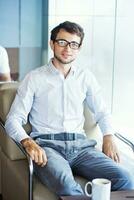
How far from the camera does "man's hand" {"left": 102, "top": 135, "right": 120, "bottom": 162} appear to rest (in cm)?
223

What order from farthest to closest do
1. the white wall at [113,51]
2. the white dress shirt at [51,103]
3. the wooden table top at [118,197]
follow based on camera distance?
the white wall at [113,51]
the white dress shirt at [51,103]
the wooden table top at [118,197]

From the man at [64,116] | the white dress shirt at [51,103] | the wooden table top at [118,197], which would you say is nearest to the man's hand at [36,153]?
the man at [64,116]

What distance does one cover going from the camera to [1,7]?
422 centimetres

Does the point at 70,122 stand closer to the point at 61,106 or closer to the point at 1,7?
the point at 61,106

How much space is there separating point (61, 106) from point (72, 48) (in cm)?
34

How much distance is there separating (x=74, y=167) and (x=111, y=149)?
235 millimetres

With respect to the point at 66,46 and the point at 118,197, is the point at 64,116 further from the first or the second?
the point at 118,197

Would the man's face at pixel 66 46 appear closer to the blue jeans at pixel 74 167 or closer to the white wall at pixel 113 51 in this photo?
the blue jeans at pixel 74 167

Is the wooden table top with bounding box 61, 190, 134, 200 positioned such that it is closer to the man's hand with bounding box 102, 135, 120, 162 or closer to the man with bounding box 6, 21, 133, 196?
the man with bounding box 6, 21, 133, 196

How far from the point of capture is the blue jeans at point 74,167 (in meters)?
1.94

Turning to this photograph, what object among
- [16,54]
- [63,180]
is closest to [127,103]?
[63,180]

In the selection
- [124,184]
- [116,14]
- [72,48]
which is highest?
[116,14]

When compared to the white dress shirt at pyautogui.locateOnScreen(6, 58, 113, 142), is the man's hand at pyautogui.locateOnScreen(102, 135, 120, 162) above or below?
below

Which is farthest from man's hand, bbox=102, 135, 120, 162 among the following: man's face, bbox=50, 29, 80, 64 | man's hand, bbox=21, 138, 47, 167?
man's face, bbox=50, 29, 80, 64
